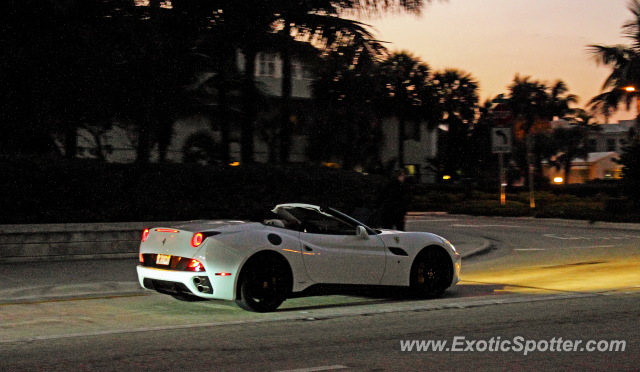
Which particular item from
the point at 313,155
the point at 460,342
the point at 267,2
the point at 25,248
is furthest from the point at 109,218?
the point at 313,155

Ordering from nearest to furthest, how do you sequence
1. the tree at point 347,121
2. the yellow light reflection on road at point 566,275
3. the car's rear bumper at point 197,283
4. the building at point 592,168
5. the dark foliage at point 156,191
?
the car's rear bumper at point 197,283 < the yellow light reflection on road at point 566,275 < the dark foliage at point 156,191 < the tree at point 347,121 < the building at point 592,168

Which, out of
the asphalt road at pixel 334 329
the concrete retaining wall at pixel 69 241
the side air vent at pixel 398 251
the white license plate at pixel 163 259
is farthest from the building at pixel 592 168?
the white license plate at pixel 163 259

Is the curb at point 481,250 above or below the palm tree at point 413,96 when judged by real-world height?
below

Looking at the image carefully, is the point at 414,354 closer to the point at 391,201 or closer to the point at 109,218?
the point at 391,201

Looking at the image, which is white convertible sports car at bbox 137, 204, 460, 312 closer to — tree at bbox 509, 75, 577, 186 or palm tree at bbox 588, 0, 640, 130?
palm tree at bbox 588, 0, 640, 130

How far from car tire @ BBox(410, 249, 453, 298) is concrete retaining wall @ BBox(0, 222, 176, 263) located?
5.90m

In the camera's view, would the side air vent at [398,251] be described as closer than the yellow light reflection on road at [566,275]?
Yes

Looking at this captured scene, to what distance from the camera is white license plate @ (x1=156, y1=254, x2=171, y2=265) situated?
8859 millimetres

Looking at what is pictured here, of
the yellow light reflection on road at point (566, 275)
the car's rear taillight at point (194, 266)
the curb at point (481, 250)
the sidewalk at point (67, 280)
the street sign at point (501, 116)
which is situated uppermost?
the street sign at point (501, 116)

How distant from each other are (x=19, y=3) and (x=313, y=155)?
24.2 m

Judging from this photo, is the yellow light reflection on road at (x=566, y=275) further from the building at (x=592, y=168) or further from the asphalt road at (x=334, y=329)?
the building at (x=592, y=168)

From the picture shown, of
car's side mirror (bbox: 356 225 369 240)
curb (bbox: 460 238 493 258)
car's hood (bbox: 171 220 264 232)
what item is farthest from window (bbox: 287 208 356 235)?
curb (bbox: 460 238 493 258)

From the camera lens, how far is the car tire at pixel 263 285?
8711 mm

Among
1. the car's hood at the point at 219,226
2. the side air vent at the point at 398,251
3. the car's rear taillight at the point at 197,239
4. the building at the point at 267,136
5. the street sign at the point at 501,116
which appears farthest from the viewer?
the street sign at the point at 501,116
